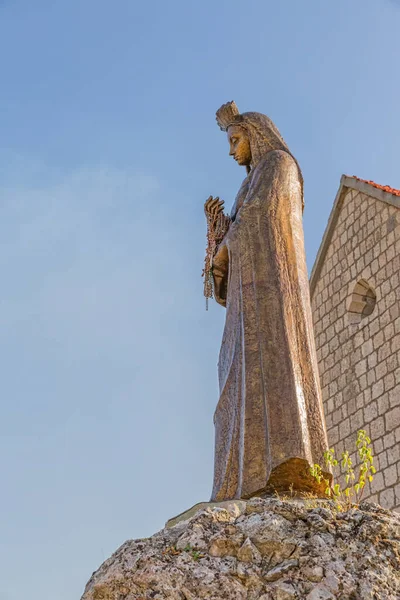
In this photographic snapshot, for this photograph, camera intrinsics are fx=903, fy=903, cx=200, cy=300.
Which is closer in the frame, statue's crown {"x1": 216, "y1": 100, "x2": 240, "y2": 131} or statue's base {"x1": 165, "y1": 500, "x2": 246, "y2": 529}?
statue's base {"x1": 165, "y1": 500, "x2": 246, "y2": 529}

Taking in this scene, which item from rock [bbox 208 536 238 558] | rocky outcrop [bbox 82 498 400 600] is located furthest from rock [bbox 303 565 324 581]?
rock [bbox 208 536 238 558]

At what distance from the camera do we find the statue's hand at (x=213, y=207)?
6.13 metres

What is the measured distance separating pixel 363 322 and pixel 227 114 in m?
6.72

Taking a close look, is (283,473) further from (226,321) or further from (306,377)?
(226,321)

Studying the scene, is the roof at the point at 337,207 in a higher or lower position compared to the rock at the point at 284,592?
higher

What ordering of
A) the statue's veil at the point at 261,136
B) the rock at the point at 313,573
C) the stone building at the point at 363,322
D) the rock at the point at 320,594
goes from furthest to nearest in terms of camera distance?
1. the stone building at the point at 363,322
2. the statue's veil at the point at 261,136
3. the rock at the point at 313,573
4. the rock at the point at 320,594

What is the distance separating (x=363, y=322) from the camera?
12383 mm

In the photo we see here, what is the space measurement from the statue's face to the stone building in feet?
18.9

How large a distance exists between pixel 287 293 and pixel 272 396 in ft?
2.32

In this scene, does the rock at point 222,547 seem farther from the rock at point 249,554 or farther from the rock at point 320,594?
the rock at point 320,594

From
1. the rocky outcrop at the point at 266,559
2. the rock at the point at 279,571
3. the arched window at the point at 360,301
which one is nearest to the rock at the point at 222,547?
the rocky outcrop at the point at 266,559

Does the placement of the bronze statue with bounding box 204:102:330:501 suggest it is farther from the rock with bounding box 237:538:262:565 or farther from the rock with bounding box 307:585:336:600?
the rock with bounding box 307:585:336:600

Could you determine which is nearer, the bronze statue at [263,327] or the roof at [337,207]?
the bronze statue at [263,327]

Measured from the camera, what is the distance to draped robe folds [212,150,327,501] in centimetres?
454
